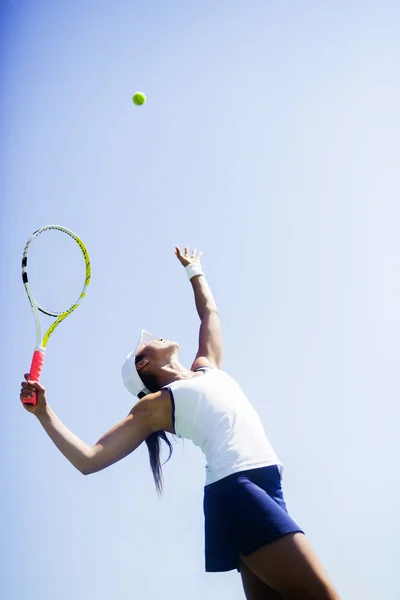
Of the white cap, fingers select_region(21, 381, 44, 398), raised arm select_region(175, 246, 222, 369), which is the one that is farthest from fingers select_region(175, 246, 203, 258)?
fingers select_region(21, 381, 44, 398)

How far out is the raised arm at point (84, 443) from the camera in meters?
4.16

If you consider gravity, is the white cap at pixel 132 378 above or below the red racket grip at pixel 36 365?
A: below

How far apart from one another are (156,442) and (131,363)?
0.68 meters

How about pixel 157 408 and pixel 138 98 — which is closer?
pixel 157 408

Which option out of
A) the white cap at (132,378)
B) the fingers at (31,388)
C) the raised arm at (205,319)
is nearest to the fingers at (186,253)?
the raised arm at (205,319)

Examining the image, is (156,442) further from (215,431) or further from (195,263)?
(195,263)

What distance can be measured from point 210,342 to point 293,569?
7.25 ft

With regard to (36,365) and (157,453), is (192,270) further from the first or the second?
(36,365)

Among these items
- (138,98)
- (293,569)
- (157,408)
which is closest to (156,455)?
(157,408)

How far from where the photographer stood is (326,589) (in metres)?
3.61

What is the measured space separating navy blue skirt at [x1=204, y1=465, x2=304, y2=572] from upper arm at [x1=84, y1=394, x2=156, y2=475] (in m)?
0.57

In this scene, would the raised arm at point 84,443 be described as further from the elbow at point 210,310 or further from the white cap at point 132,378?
the elbow at point 210,310

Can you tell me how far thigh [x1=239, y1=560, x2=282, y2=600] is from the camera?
4.08 m

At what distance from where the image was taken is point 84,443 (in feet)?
13.9
